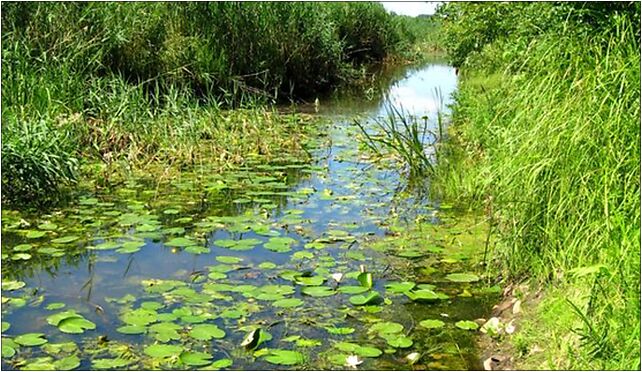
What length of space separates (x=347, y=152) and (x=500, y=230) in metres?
3.48

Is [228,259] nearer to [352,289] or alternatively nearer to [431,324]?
[352,289]

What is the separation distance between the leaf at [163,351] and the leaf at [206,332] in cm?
12

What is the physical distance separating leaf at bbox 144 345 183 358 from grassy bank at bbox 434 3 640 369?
142cm

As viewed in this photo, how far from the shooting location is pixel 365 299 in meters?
3.46

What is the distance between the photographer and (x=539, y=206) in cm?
343

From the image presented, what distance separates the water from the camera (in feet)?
9.75

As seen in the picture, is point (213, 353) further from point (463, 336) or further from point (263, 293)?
point (463, 336)

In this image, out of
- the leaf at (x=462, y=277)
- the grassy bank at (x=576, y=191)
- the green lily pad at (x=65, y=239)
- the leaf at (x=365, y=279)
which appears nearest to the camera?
the grassy bank at (x=576, y=191)

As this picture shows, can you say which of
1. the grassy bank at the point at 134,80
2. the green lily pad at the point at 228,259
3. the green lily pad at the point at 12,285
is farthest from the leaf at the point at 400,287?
the grassy bank at the point at 134,80

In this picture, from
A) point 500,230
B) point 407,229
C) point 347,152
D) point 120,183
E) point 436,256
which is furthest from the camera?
point 347,152

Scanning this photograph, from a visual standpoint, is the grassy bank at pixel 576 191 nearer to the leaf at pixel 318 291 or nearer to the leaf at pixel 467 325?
the leaf at pixel 467 325

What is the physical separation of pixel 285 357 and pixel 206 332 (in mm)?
412

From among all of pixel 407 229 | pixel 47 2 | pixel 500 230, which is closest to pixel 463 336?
pixel 500 230

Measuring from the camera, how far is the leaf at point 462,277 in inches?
149
